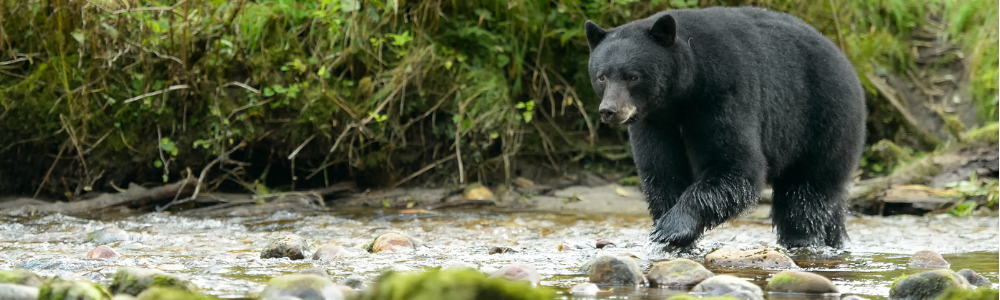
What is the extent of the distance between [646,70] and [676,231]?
2.54ft

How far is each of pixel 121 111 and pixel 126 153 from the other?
1.35 feet

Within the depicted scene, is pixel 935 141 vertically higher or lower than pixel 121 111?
lower

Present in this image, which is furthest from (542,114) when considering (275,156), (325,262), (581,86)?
(325,262)

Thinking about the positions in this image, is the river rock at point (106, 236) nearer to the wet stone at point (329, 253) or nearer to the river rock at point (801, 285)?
the wet stone at point (329, 253)

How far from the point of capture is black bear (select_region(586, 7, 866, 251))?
14.7ft

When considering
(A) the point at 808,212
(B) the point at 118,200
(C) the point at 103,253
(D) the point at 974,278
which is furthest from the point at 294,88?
(D) the point at 974,278

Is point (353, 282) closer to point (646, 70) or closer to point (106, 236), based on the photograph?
point (646, 70)

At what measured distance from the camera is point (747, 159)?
15.0 ft

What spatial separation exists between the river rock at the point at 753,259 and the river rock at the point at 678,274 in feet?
2.08

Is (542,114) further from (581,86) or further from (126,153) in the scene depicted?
(126,153)

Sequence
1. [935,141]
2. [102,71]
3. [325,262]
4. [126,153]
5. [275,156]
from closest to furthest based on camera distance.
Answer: [325,262]
[102,71]
[126,153]
[275,156]
[935,141]

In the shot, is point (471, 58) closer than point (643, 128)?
No

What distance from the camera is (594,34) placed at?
15.7 feet

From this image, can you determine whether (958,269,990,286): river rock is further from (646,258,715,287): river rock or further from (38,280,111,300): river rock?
(38,280,111,300): river rock
